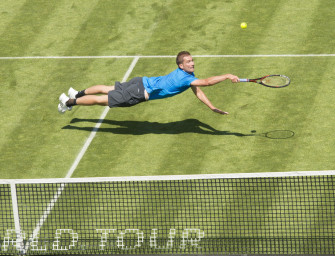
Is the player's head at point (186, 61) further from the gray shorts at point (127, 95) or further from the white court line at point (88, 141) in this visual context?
the white court line at point (88, 141)

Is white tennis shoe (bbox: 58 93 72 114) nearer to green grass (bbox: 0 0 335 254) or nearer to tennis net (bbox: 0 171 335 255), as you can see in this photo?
green grass (bbox: 0 0 335 254)

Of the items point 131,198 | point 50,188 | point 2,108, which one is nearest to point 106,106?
point 2,108

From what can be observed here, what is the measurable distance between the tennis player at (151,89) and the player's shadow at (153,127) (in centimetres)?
73

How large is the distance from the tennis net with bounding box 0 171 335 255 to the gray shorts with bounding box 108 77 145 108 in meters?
2.20

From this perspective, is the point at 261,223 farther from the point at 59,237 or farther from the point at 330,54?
the point at 330,54

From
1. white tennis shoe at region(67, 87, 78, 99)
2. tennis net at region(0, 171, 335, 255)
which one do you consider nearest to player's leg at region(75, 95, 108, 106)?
white tennis shoe at region(67, 87, 78, 99)

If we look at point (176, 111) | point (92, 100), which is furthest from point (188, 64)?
point (92, 100)

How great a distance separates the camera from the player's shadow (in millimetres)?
19078

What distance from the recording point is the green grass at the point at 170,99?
59.1 ft

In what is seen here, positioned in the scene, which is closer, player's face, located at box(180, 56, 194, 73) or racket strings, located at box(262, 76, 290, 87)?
player's face, located at box(180, 56, 194, 73)

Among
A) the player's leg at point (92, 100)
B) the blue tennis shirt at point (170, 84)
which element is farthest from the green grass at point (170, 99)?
the blue tennis shirt at point (170, 84)

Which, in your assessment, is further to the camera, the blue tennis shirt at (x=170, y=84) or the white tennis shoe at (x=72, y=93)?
the white tennis shoe at (x=72, y=93)

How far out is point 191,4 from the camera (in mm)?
24500

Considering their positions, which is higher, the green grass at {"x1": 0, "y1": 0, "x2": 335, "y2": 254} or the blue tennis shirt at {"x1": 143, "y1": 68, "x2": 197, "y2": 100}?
the blue tennis shirt at {"x1": 143, "y1": 68, "x2": 197, "y2": 100}
